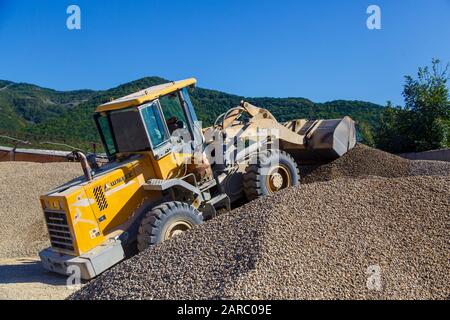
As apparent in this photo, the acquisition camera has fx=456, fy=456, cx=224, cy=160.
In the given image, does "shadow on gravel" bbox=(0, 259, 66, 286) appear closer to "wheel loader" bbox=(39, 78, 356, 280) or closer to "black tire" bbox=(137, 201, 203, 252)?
"wheel loader" bbox=(39, 78, 356, 280)

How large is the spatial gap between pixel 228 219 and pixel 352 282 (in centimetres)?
177

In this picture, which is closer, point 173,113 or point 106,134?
point 173,113

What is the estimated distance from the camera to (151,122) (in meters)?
6.38

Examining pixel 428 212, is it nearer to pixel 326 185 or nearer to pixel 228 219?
pixel 326 185

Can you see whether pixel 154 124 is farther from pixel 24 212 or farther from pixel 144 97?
pixel 24 212

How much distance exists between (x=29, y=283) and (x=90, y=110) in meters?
34.0

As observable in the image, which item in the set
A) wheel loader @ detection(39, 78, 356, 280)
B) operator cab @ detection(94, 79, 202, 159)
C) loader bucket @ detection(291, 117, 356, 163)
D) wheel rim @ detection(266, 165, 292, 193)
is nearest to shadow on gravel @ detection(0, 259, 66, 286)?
wheel loader @ detection(39, 78, 356, 280)

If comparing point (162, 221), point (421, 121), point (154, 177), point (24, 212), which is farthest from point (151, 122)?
point (421, 121)

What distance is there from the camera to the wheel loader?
5.71 meters

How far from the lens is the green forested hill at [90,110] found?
2617 cm

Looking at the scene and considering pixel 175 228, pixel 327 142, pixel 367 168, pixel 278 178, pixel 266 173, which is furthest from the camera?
pixel 367 168

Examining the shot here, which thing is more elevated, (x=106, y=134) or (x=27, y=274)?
(x=106, y=134)

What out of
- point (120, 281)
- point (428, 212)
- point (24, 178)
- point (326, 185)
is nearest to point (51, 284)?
point (120, 281)

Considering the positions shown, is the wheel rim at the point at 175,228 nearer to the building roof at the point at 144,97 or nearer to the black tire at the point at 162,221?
the black tire at the point at 162,221
